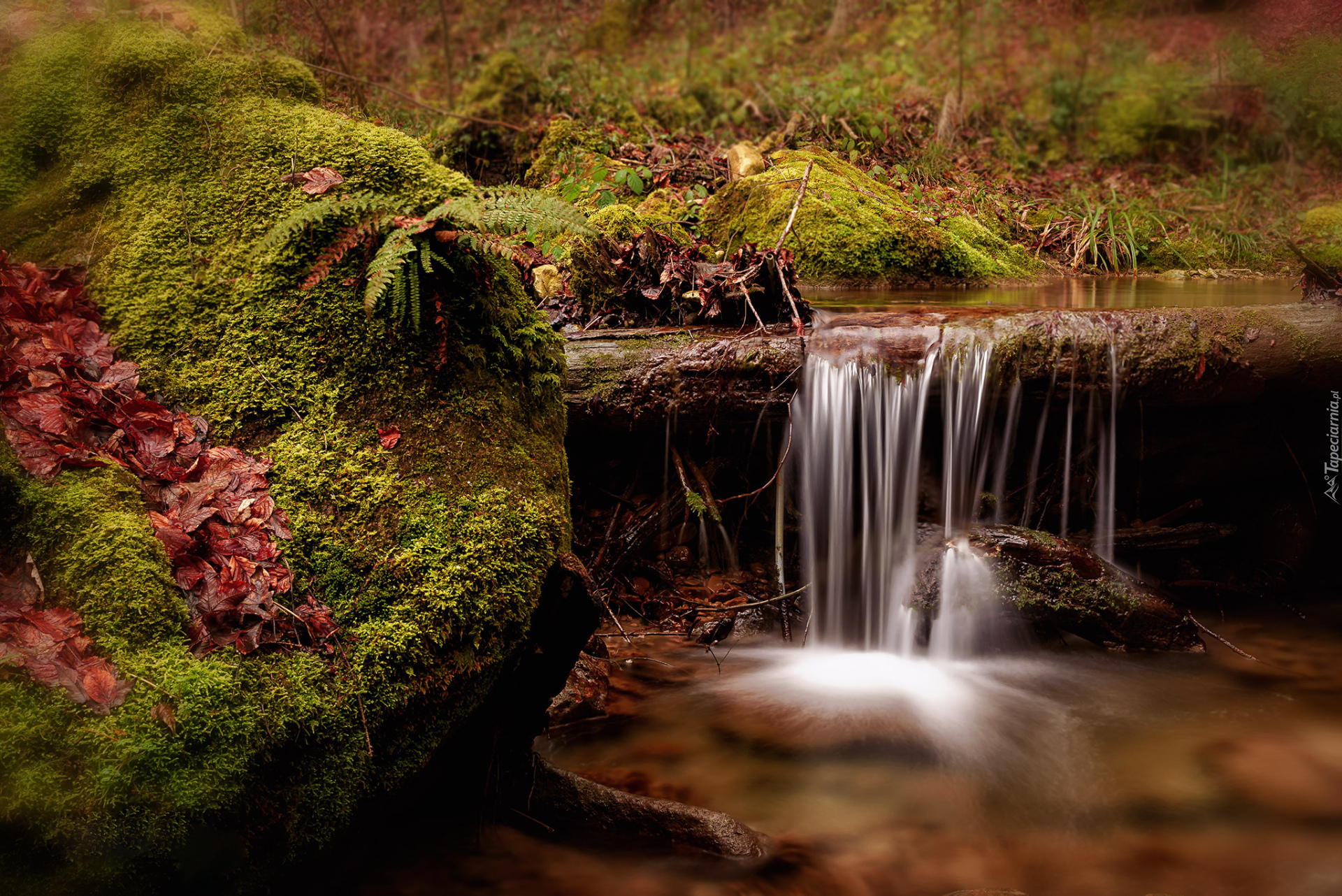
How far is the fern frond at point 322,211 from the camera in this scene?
290 cm

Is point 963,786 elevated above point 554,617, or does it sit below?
below

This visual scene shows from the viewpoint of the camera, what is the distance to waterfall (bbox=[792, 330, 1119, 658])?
5.12 m

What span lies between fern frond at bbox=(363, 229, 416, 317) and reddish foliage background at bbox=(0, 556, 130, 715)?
3.99ft

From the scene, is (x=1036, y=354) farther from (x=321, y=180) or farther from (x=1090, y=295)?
(x=321, y=180)

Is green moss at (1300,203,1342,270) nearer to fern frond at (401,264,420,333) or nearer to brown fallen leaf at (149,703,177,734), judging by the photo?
fern frond at (401,264,420,333)

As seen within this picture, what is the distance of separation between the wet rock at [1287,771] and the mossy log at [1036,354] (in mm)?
2202

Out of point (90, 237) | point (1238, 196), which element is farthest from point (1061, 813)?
point (1238, 196)

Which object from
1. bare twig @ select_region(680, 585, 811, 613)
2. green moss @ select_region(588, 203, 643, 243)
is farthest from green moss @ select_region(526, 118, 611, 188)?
bare twig @ select_region(680, 585, 811, 613)

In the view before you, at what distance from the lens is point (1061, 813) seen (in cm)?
365

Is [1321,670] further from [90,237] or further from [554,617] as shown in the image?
[90,237]

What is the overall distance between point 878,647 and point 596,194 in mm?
5729

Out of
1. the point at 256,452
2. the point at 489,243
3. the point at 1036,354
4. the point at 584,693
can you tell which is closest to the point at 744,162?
the point at 1036,354

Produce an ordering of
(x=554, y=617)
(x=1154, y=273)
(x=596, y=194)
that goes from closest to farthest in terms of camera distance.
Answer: (x=554, y=617) < (x=596, y=194) < (x=1154, y=273)

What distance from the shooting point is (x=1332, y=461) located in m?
5.92
